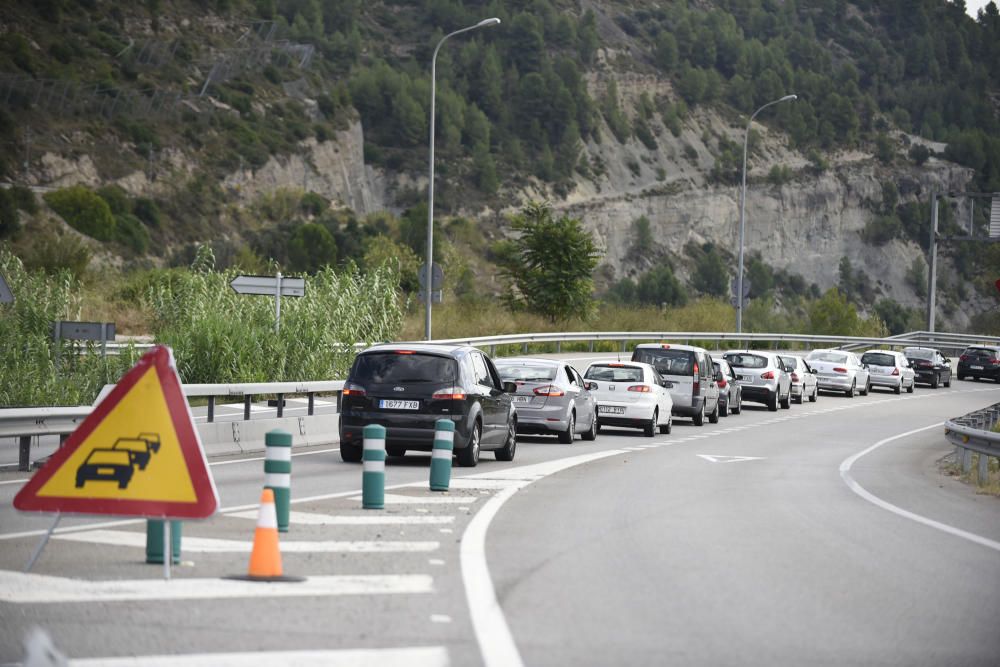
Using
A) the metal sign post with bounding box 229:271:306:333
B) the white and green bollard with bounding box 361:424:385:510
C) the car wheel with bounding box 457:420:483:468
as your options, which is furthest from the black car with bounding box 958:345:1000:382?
the white and green bollard with bounding box 361:424:385:510

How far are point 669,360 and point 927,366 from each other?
2773 cm

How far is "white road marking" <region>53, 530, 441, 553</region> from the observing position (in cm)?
1040

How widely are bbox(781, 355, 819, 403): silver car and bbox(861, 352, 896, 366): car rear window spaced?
7360 mm

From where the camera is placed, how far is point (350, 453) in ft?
63.2

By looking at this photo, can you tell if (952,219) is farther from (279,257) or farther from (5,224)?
(5,224)

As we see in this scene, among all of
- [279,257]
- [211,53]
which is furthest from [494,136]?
[279,257]

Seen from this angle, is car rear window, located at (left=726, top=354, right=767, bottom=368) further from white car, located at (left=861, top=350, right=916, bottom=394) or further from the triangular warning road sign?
the triangular warning road sign

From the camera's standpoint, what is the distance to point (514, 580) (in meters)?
9.33

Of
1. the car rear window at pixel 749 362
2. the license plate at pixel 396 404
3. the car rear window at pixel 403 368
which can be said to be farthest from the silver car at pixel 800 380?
the license plate at pixel 396 404

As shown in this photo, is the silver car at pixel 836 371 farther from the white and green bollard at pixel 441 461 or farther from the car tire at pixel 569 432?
the white and green bollard at pixel 441 461

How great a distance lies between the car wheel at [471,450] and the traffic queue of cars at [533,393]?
0.02 metres

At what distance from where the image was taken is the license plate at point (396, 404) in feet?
60.6

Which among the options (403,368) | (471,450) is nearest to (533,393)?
(471,450)

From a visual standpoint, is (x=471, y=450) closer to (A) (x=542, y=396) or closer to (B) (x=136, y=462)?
(A) (x=542, y=396)
